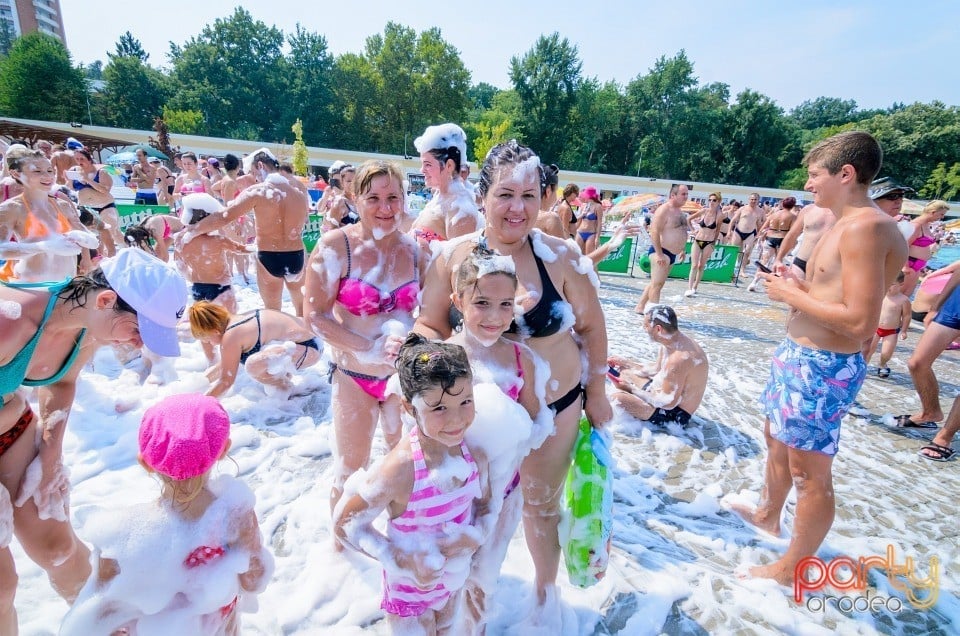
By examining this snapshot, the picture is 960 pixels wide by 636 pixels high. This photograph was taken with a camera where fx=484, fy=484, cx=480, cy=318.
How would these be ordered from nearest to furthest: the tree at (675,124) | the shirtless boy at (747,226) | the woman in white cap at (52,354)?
the woman in white cap at (52,354)
the shirtless boy at (747,226)
the tree at (675,124)

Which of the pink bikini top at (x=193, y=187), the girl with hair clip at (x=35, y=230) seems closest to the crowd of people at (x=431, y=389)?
the girl with hair clip at (x=35, y=230)

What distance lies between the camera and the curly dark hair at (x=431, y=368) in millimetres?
1506

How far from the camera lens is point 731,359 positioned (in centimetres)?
621

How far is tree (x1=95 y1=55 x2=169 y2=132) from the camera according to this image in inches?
1801

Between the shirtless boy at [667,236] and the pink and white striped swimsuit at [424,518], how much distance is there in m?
6.77

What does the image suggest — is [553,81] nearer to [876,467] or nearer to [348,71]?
[348,71]

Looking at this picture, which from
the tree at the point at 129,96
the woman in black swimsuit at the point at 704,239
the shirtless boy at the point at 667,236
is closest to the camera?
the shirtless boy at the point at 667,236

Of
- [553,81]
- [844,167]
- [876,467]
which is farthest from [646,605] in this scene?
[553,81]

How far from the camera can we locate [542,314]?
1.96m

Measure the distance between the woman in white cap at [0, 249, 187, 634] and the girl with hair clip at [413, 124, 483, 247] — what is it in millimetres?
1764

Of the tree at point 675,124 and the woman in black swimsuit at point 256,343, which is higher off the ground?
the tree at point 675,124

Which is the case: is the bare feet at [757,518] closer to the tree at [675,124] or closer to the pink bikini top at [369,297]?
the pink bikini top at [369,297]

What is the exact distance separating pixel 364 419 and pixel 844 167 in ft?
8.55

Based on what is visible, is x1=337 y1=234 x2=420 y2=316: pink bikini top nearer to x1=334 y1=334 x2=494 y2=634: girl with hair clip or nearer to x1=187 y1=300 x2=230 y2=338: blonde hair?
x1=334 y1=334 x2=494 y2=634: girl with hair clip
